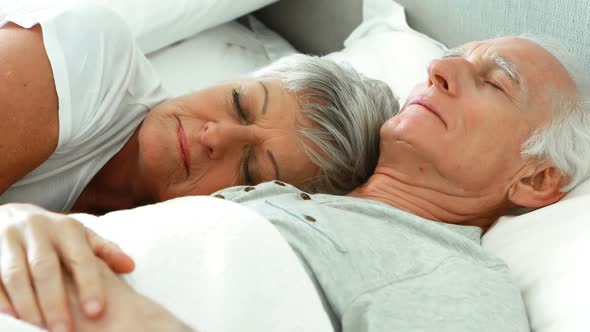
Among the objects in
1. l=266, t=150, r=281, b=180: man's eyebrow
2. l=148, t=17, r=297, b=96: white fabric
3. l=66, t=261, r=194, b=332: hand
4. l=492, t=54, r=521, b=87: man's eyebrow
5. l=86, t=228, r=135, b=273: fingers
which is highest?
l=492, t=54, r=521, b=87: man's eyebrow

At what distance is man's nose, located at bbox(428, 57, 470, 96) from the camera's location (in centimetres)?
129

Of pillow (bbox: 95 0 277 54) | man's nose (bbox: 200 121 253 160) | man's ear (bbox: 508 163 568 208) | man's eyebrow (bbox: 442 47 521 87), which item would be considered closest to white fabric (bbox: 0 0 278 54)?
pillow (bbox: 95 0 277 54)

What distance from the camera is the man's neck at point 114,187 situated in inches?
58.0

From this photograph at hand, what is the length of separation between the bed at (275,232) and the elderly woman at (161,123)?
299 millimetres

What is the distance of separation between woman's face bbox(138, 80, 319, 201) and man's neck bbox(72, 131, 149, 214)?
0.09 metres

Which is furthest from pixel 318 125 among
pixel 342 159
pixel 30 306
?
pixel 30 306

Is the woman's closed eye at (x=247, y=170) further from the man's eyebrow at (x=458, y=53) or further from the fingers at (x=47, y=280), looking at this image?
the fingers at (x=47, y=280)

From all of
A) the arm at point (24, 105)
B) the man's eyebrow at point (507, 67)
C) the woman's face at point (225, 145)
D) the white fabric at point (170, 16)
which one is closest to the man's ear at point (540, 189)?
the man's eyebrow at point (507, 67)

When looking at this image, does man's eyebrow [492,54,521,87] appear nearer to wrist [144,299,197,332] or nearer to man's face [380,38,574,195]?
man's face [380,38,574,195]

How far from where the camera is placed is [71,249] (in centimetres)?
84

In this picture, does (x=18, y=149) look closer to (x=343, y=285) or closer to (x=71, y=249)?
(x=71, y=249)

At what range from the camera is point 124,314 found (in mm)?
806

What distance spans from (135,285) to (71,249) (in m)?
0.10

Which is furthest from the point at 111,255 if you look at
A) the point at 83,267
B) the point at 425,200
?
the point at 425,200
